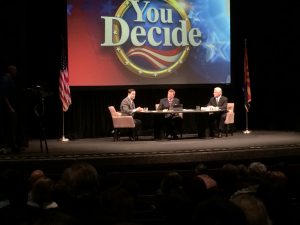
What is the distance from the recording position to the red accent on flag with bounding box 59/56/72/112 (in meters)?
10.4

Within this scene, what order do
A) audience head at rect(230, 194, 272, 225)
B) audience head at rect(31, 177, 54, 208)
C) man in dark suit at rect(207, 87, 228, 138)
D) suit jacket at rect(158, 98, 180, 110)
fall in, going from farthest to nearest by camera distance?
man in dark suit at rect(207, 87, 228, 138) → suit jacket at rect(158, 98, 180, 110) → audience head at rect(31, 177, 54, 208) → audience head at rect(230, 194, 272, 225)

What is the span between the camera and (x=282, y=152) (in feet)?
26.3

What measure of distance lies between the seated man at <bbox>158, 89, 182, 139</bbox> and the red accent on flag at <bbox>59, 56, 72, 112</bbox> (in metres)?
1.90

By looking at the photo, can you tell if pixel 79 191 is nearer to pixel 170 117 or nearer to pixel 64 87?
pixel 64 87

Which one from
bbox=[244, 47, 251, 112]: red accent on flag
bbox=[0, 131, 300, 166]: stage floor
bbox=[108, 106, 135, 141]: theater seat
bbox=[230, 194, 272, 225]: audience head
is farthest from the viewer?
bbox=[244, 47, 251, 112]: red accent on flag

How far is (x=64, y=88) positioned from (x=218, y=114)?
3.35 meters

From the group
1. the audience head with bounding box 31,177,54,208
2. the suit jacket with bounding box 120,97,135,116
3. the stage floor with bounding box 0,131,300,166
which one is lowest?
the stage floor with bounding box 0,131,300,166

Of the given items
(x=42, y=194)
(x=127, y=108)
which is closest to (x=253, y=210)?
(x=42, y=194)

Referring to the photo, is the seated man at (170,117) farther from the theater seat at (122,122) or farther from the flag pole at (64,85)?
the flag pole at (64,85)

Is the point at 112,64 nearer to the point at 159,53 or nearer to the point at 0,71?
the point at 159,53

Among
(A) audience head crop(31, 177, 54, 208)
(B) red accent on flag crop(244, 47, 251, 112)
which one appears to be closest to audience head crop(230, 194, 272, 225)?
(A) audience head crop(31, 177, 54, 208)

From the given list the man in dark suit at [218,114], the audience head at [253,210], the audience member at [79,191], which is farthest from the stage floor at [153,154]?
the audience head at [253,210]

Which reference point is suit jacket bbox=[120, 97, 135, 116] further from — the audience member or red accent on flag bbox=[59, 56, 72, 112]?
the audience member

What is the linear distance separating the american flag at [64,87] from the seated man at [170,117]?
1.90m
